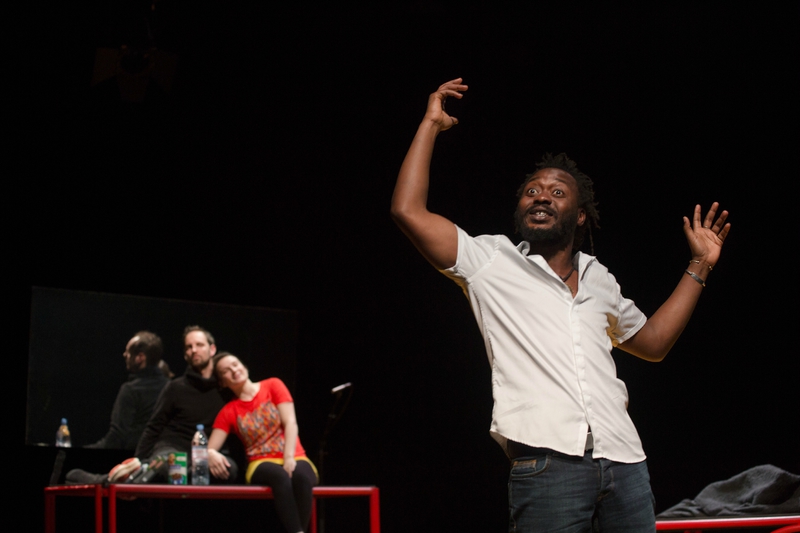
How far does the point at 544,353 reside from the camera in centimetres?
141

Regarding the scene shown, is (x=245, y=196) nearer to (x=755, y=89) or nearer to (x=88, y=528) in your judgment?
(x=88, y=528)

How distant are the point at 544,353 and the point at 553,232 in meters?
0.30

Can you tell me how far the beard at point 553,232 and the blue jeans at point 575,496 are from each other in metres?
0.45

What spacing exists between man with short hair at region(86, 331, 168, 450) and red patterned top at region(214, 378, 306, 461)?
2.79 feet

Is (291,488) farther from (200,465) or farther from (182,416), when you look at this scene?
(182,416)

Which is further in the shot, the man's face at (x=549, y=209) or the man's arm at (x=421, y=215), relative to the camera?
the man's face at (x=549, y=209)

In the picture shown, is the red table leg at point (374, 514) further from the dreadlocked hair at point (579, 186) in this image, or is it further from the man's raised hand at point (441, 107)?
the man's raised hand at point (441, 107)

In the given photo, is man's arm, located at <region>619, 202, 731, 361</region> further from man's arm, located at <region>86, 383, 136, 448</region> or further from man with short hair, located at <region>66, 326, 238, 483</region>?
man's arm, located at <region>86, 383, 136, 448</region>

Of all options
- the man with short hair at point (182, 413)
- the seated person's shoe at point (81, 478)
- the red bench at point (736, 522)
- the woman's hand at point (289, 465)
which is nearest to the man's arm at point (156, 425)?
the man with short hair at point (182, 413)

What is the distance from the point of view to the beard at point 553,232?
1.60 m

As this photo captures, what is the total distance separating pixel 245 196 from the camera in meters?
4.84

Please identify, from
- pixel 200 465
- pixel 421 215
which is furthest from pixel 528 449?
pixel 200 465

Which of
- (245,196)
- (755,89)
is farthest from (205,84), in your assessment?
(755,89)

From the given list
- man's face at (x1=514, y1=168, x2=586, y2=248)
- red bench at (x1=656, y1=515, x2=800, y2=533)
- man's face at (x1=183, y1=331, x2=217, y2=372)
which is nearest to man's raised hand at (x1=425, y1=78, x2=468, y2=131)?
man's face at (x1=514, y1=168, x2=586, y2=248)
